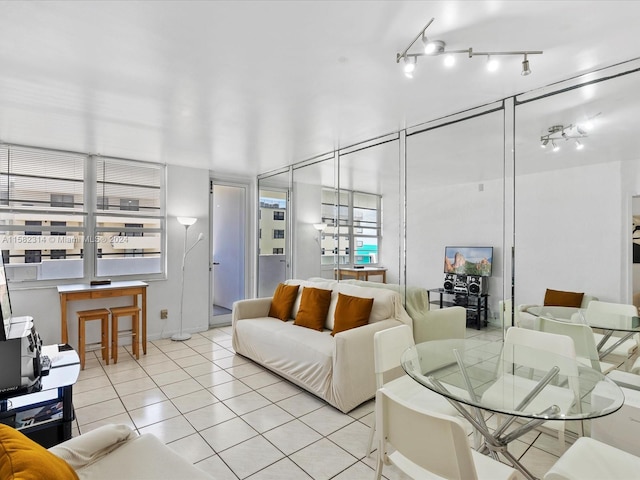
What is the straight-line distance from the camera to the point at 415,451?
121 centimetres

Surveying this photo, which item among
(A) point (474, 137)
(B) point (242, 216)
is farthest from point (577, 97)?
(B) point (242, 216)

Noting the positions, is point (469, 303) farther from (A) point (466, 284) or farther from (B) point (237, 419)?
(B) point (237, 419)

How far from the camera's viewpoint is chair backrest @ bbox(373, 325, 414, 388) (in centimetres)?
206

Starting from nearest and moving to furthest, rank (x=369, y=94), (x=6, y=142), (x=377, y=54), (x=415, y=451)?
(x=415, y=451) < (x=377, y=54) < (x=369, y=94) < (x=6, y=142)

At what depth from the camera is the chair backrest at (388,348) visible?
206 centimetres

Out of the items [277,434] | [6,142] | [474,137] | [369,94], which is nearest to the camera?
[277,434]

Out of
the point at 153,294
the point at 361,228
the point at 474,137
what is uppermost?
the point at 474,137

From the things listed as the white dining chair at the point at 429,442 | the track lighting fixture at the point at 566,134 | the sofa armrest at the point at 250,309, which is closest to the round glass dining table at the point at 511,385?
the white dining chair at the point at 429,442

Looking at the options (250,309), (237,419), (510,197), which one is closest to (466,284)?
(510,197)

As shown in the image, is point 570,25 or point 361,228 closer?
point 570,25

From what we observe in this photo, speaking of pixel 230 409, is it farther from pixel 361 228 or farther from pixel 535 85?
pixel 535 85

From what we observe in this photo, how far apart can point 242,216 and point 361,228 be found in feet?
8.09

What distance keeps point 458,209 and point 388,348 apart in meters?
1.77

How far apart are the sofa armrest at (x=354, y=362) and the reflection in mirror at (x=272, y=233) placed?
104 inches
